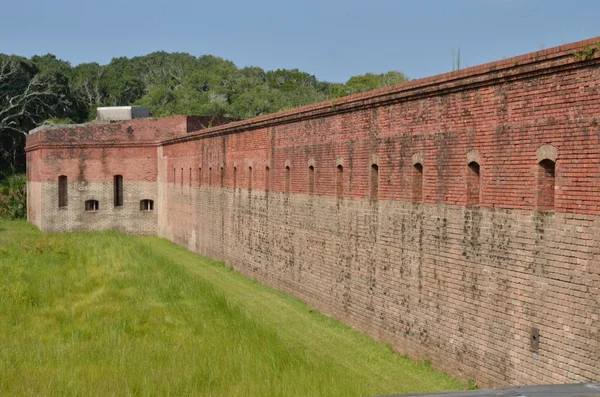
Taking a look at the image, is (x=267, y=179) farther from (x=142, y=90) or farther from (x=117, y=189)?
(x=142, y=90)

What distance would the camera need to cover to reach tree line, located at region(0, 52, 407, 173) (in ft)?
168

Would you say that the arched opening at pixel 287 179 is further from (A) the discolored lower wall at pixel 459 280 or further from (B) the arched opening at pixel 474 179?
(B) the arched opening at pixel 474 179

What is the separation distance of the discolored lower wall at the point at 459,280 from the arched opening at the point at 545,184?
147mm

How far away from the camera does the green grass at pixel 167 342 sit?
907cm

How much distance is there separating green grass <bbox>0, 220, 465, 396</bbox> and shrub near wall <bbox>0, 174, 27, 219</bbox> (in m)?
21.9

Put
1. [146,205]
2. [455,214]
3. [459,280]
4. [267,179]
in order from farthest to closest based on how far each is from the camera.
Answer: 1. [146,205]
2. [267,179]
3. [455,214]
4. [459,280]

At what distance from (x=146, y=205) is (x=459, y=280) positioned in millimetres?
24558

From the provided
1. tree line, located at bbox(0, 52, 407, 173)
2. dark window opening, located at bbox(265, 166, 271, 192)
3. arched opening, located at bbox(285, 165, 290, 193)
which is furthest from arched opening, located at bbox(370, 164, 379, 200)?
tree line, located at bbox(0, 52, 407, 173)

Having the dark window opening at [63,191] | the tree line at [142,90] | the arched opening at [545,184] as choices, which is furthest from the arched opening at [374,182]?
the dark window opening at [63,191]

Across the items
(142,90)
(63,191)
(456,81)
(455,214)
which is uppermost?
(142,90)

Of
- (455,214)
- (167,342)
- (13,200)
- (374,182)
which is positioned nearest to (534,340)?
(455,214)

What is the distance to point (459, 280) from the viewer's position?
10383 millimetres

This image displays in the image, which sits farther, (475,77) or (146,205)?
(146,205)

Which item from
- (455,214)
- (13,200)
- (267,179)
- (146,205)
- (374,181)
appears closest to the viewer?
(455,214)
